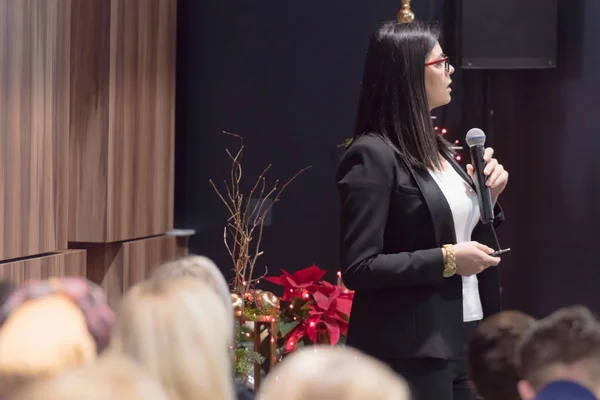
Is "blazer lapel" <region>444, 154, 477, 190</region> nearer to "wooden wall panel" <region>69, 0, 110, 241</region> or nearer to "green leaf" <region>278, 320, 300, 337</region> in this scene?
"green leaf" <region>278, 320, 300, 337</region>

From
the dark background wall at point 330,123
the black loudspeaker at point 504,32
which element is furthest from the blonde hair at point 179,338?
the dark background wall at point 330,123

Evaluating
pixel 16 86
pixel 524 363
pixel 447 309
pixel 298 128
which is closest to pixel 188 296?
pixel 524 363

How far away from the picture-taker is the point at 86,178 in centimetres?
334

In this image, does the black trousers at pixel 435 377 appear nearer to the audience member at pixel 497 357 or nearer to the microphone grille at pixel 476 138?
the microphone grille at pixel 476 138

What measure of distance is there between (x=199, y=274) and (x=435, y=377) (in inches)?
32.3

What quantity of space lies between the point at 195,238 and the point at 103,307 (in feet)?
10.0

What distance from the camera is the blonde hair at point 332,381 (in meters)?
0.77

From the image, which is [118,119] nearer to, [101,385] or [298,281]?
[298,281]

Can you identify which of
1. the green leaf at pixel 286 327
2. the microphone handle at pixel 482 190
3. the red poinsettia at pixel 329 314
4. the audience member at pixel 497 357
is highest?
the microphone handle at pixel 482 190

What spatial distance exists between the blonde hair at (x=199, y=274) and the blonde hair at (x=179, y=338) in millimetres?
74

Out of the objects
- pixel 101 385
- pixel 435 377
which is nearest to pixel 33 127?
pixel 435 377

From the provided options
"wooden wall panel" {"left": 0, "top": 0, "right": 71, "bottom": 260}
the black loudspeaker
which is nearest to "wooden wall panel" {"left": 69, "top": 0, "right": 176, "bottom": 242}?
"wooden wall panel" {"left": 0, "top": 0, "right": 71, "bottom": 260}

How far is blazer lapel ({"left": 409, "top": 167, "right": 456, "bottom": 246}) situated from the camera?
1.83 metres

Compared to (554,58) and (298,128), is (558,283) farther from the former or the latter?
→ (298,128)
